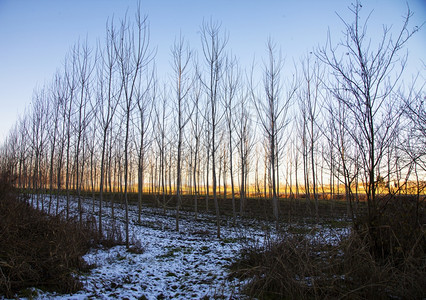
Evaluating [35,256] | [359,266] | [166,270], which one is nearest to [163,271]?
[166,270]

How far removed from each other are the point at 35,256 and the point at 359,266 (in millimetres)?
4590

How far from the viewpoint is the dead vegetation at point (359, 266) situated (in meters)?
2.81

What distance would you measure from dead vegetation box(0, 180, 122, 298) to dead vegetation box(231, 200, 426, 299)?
8.75ft

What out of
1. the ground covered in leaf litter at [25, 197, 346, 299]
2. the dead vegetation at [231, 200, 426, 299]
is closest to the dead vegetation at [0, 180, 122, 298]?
the ground covered in leaf litter at [25, 197, 346, 299]

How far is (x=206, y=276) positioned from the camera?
14.7 feet

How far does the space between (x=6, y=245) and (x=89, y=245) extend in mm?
2839

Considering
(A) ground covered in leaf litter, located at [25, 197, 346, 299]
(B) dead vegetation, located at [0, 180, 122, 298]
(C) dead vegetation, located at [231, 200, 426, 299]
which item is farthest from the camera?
(A) ground covered in leaf litter, located at [25, 197, 346, 299]

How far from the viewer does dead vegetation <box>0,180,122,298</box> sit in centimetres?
342

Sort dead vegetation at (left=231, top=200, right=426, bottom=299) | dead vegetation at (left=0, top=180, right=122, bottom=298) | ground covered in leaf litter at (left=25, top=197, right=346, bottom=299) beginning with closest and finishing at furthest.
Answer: dead vegetation at (left=231, top=200, right=426, bottom=299) < dead vegetation at (left=0, top=180, right=122, bottom=298) < ground covered in leaf litter at (left=25, top=197, right=346, bottom=299)

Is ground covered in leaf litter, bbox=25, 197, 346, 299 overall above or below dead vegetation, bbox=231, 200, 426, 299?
below

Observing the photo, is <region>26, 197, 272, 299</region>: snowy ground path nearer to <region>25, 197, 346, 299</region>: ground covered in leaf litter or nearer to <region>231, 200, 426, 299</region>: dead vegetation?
<region>25, 197, 346, 299</region>: ground covered in leaf litter

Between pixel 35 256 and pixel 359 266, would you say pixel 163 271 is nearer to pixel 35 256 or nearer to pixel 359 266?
pixel 35 256

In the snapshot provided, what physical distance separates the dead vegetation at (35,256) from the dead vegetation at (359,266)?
267cm

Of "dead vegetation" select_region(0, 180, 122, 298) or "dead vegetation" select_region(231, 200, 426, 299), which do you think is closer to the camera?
"dead vegetation" select_region(231, 200, 426, 299)
